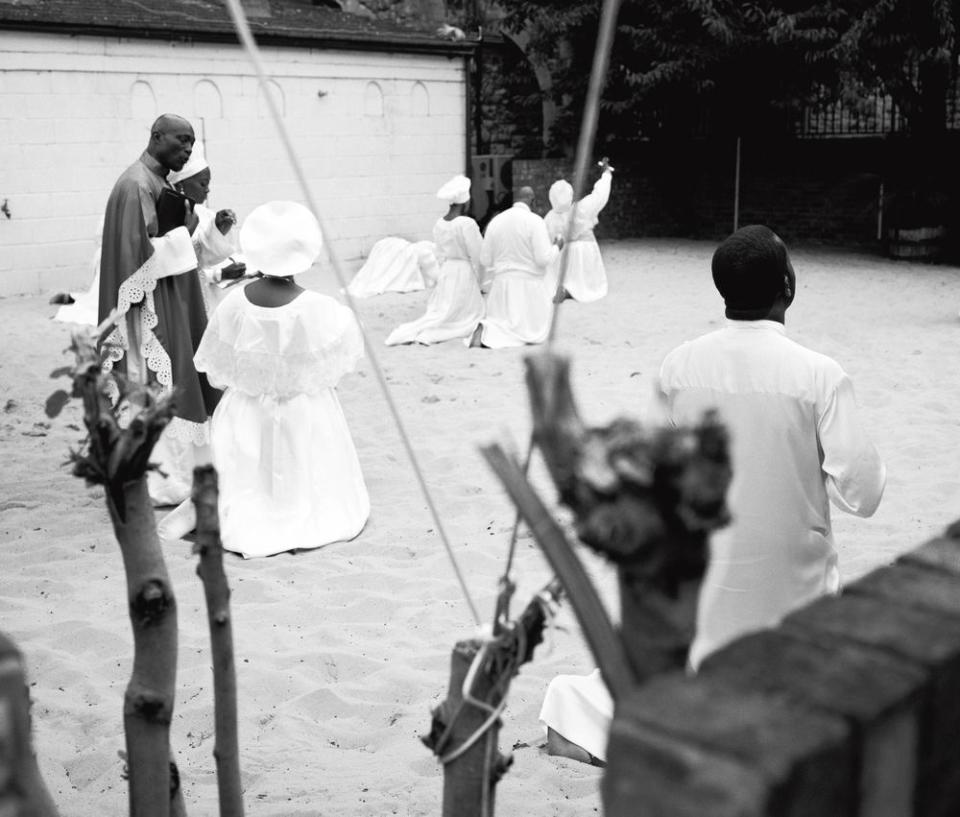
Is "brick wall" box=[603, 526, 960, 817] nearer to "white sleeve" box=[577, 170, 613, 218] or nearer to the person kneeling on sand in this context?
the person kneeling on sand

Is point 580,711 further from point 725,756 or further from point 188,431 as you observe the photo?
point 188,431

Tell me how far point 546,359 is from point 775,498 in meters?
1.83

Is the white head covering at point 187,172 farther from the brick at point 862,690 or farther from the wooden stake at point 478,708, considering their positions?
the brick at point 862,690

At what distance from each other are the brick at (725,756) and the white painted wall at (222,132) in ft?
44.4

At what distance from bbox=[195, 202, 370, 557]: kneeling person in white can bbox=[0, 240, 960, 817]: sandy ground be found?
204 millimetres

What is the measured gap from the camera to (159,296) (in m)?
6.11

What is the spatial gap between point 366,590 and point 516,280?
6.44m

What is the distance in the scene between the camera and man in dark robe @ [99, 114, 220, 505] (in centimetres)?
595

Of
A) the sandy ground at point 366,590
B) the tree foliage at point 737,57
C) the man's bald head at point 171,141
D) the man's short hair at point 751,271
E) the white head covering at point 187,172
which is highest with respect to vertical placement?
the tree foliage at point 737,57

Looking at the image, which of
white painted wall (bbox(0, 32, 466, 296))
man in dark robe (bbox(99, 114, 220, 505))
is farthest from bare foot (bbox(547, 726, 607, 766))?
white painted wall (bbox(0, 32, 466, 296))

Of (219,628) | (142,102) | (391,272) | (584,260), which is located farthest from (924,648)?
(142,102)

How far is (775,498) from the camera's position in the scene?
2947 millimetres

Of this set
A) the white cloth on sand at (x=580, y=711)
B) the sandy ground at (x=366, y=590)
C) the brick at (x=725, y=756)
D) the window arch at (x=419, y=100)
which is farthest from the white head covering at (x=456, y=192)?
the brick at (x=725, y=756)

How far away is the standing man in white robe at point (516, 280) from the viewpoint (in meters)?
10.9
